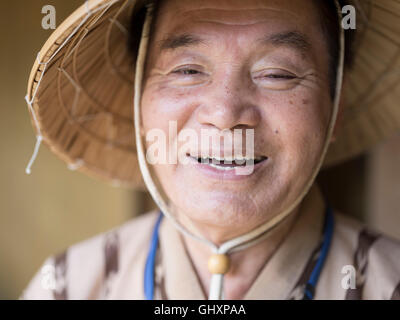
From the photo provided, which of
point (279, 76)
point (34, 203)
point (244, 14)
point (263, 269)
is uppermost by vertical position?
point (244, 14)

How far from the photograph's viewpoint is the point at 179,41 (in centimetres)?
104

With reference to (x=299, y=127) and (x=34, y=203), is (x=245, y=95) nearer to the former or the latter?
(x=299, y=127)

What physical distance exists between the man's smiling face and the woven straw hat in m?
0.18

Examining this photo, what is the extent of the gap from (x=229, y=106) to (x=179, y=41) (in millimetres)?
191

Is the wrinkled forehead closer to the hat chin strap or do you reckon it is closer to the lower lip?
the hat chin strap

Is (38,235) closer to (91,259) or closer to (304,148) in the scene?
(91,259)

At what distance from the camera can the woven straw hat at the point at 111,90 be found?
1019 millimetres

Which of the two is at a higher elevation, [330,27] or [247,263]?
[330,27]

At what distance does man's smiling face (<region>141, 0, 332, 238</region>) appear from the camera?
3.25 ft

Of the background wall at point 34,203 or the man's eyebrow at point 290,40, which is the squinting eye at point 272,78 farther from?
the background wall at point 34,203

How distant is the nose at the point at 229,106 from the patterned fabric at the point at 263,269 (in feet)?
1.18

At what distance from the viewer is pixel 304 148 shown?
1026 mm

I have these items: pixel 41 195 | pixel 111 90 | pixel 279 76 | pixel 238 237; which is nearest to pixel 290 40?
pixel 279 76

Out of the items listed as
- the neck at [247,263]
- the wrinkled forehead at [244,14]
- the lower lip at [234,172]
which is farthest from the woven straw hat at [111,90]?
the neck at [247,263]
